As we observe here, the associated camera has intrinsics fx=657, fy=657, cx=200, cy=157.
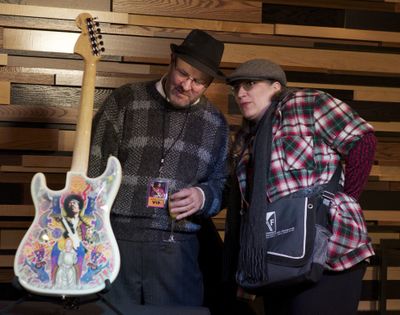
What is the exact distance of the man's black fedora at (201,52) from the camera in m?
2.26

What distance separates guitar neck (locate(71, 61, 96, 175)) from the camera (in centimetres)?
182

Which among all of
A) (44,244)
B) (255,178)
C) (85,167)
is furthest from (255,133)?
(44,244)

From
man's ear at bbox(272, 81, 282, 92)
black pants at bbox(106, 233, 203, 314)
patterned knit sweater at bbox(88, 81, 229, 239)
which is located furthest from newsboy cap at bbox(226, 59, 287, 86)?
black pants at bbox(106, 233, 203, 314)

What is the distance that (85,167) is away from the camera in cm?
182

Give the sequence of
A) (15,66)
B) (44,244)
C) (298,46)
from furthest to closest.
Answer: (298,46) → (15,66) → (44,244)

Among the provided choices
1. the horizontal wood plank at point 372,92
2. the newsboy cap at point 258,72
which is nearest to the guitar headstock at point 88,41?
the newsboy cap at point 258,72

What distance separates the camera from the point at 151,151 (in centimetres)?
229

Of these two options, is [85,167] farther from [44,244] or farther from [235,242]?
[235,242]

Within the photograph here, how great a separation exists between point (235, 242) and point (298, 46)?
1.37 metres

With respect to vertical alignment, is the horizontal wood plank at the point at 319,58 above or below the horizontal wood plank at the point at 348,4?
below

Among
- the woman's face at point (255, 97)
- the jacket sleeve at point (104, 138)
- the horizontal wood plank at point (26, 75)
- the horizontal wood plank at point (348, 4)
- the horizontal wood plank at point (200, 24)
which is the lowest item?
the jacket sleeve at point (104, 138)

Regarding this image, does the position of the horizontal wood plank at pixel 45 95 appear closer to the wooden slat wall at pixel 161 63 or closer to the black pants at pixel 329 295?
the wooden slat wall at pixel 161 63

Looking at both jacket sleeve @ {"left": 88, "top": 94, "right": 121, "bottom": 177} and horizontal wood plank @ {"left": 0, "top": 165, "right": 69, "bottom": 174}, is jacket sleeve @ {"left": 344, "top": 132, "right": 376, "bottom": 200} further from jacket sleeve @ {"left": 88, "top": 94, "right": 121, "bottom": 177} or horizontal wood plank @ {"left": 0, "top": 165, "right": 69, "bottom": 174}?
horizontal wood plank @ {"left": 0, "top": 165, "right": 69, "bottom": 174}

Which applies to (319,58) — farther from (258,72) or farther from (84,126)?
(84,126)
